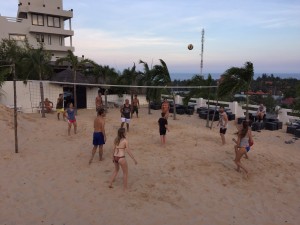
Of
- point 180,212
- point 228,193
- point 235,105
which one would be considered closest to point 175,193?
point 180,212

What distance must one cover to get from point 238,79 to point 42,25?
3138cm

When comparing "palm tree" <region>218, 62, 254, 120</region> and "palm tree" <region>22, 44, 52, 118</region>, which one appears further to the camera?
"palm tree" <region>22, 44, 52, 118</region>

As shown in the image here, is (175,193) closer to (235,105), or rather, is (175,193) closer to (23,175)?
(23,175)

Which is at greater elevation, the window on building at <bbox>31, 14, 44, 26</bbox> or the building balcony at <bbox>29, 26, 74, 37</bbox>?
the window on building at <bbox>31, 14, 44, 26</bbox>

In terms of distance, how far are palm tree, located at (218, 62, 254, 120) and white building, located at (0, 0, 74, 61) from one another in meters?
26.0

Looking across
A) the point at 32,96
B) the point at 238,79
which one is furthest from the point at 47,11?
the point at 238,79

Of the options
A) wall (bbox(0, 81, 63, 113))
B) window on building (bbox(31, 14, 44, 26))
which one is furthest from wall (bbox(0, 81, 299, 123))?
window on building (bbox(31, 14, 44, 26))

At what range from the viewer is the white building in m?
33.8

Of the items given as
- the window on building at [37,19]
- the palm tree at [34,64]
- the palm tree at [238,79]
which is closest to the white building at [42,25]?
the window on building at [37,19]

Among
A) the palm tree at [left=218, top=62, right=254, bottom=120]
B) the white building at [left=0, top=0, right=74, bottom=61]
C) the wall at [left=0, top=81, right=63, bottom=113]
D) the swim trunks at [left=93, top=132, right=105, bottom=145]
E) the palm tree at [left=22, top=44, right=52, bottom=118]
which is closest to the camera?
the swim trunks at [left=93, top=132, right=105, bottom=145]

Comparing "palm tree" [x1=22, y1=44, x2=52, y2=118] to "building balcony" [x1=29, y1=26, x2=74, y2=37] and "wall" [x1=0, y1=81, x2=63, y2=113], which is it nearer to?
"wall" [x1=0, y1=81, x2=63, y2=113]

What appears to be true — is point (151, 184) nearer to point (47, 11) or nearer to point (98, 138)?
point (98, 138)

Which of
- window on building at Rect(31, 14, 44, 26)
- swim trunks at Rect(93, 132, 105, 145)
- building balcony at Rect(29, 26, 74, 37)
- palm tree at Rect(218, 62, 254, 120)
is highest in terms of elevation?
window on building at Rect(31, 14, 44, 26)

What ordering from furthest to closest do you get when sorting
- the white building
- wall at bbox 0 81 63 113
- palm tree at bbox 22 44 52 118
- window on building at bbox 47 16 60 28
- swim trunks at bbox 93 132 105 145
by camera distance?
window on building at bbox 47 16 60 28
the white building
palm tree at bbox 22 44 52 118
wall at bbox 0 81 63 113
swim trunks at bbox 93 132 105 145
